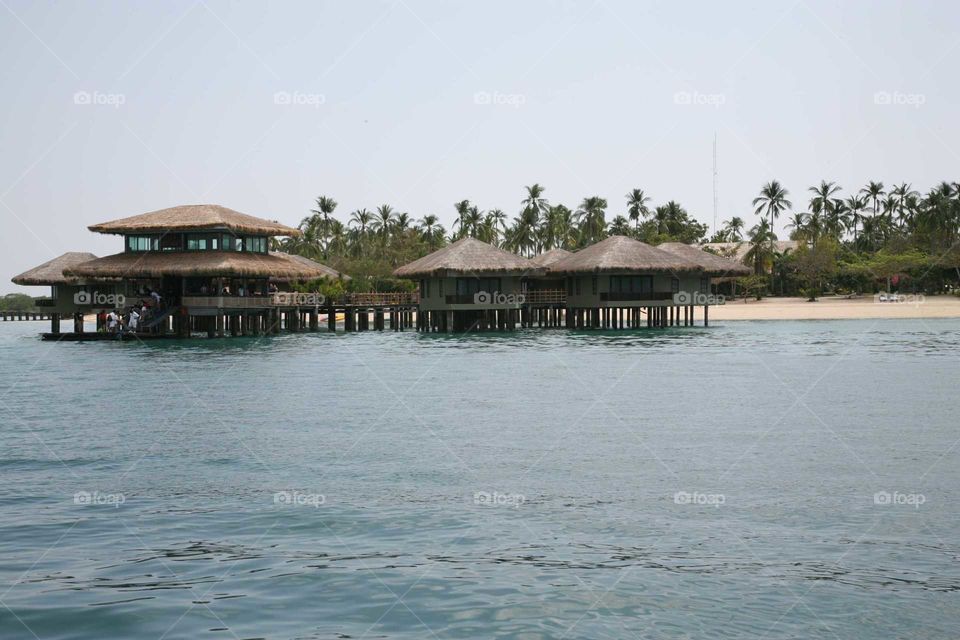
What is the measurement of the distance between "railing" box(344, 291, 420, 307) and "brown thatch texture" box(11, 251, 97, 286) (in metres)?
16.2

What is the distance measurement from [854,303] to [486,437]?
7509 centimetres

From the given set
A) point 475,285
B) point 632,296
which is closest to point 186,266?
point 475,285

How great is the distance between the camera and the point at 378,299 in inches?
2694

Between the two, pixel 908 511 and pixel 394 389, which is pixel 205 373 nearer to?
pixel 394 389

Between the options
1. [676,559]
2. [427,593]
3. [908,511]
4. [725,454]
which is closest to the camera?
[427,593]

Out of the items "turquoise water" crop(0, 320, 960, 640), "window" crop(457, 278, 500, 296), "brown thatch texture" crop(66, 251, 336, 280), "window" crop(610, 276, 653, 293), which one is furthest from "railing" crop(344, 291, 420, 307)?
"turquoise water" crop(0, 320, 960, 640)

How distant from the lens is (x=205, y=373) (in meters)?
35.2

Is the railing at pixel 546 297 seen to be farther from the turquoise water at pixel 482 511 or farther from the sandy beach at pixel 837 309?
the turquoise water at pixel 482 511

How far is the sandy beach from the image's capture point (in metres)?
76.8

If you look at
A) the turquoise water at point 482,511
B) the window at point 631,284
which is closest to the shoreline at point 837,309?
the window at point 631,284

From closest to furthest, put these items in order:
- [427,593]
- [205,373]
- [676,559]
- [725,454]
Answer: [427,593] < [676,559] < [725,454] < [205,373]

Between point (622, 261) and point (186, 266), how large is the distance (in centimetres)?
2567

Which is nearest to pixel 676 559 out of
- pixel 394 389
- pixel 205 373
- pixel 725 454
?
pixel 725 454

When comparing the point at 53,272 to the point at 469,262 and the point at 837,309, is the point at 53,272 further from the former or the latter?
the point at 837,309
